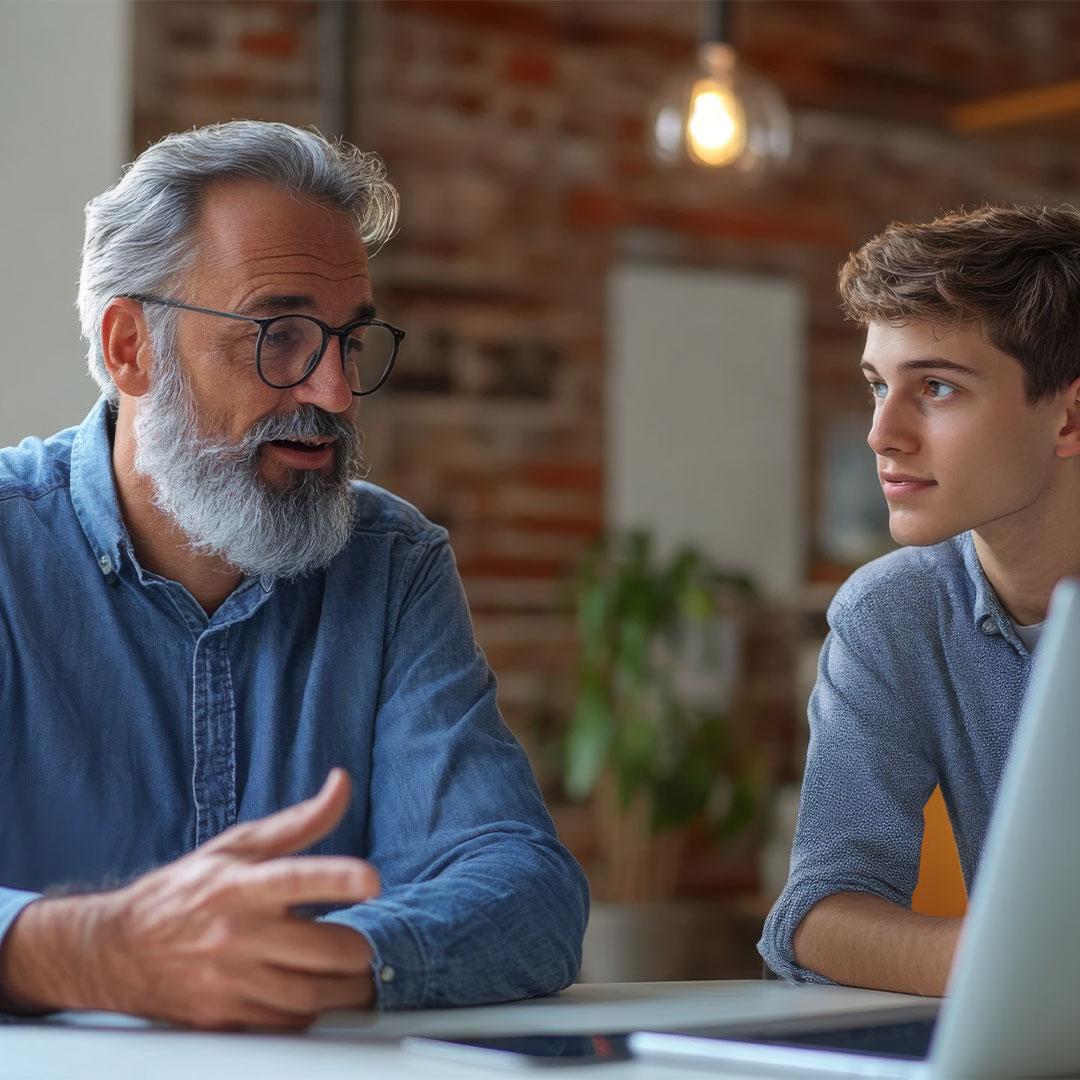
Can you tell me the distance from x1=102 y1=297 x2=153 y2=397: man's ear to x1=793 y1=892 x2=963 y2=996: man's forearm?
86cm

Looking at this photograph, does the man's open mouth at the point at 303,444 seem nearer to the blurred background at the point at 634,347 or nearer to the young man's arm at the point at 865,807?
the young man's arm at the point at 865,807

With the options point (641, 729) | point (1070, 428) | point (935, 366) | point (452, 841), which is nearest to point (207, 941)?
point (452, 841)

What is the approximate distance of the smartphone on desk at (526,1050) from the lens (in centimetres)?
102

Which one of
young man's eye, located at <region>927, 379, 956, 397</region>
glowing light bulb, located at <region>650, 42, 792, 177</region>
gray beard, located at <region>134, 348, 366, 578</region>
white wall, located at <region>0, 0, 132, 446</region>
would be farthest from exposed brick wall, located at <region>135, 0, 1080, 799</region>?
young man's eye, located at <region>927, 379, 956, 397</region>

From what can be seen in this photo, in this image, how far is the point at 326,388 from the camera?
163cm

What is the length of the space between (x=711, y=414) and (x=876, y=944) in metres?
3.54

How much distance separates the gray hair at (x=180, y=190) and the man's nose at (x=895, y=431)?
57 centimetres

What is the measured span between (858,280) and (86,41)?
4.16ft

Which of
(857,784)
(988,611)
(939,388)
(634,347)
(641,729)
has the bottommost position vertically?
(641,729)

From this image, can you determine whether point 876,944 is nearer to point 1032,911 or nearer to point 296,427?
point 1032,911

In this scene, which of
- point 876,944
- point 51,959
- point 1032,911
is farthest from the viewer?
point 876,944

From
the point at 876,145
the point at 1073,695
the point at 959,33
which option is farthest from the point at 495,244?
the point at 1073,695

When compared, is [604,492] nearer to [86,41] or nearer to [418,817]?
[86,41]

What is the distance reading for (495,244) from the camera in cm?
459
